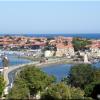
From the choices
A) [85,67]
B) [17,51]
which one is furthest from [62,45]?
[85,67]

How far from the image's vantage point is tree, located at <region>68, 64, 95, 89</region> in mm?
22281

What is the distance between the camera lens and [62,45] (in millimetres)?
60000

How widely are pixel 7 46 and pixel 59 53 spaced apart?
13.3 m

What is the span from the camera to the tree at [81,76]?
22281 mm

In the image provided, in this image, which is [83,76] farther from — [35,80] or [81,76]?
[35,80]

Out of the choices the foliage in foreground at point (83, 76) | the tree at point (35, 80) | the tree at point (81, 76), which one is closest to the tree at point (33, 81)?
the tree at point (35, 80)

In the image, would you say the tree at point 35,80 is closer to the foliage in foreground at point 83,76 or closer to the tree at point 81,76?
the foliage in foreground at point 83,76

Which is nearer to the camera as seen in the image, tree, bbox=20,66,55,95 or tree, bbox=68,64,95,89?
tree, bbox=20,66,55,95

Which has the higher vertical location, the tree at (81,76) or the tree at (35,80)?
the tree at (35,80)

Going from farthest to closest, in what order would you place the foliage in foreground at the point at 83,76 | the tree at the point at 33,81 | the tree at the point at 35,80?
the foliage in foreground at the point at 83,76 → the tree at the point at 35,80 → the tree at the point at 33,81

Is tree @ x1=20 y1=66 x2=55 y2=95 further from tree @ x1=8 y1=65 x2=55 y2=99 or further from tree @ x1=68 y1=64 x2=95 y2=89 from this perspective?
tree @ x1=68 y1=64 x2=95 y2=89

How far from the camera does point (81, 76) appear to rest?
22984mm

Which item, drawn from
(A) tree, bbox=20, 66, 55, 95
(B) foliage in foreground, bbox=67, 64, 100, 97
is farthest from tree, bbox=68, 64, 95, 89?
(A) tree, bbox=20, 66, 55, 95

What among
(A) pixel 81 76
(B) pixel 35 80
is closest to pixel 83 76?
(A) pixel 81 76
